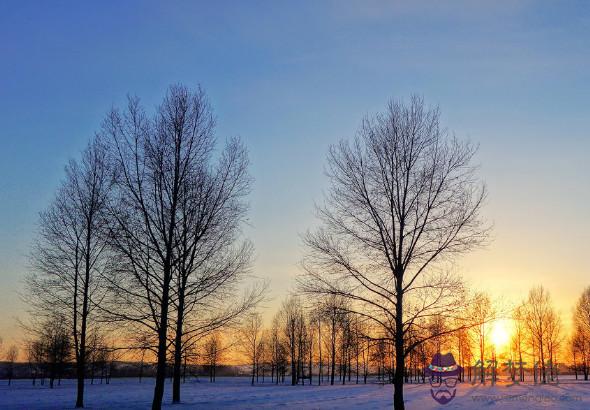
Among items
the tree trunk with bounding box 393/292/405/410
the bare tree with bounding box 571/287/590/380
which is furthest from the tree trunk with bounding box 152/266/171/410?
the bare tree with bounding box 571/287/590/380

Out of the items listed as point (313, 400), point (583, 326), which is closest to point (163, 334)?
point (313, 400)

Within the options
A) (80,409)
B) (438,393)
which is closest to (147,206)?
(80,409)

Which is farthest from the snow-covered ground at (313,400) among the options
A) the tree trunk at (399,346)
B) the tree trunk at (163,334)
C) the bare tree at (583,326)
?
the bare tree at (583,326)

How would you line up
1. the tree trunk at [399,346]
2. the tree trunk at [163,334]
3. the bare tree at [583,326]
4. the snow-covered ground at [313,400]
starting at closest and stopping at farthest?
the tree trunk at [399,346], the tree trunk at [163,334], the snow-covered ground at [313,400], the bare tree at [583,326]

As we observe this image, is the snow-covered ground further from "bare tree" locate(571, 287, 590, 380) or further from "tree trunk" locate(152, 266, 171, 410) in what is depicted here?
"bare tree" locate(571, 287, 590, 380)

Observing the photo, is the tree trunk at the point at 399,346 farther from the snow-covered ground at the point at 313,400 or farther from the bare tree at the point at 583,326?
the bare tree at the point at 583,326

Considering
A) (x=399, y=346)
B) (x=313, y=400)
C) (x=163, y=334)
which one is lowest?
(x=313, y=400)

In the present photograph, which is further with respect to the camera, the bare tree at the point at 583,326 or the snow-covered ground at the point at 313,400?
the bare tree at the point at 583,326

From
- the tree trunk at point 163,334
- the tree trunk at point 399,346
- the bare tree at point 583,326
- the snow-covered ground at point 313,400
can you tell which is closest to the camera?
the tree trunk at point 399,346

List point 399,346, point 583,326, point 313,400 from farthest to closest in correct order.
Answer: point 583,326
point 313,400
point 399,346

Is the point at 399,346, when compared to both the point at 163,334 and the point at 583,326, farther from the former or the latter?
the point at 583,326

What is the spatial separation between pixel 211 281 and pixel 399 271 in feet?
20.1

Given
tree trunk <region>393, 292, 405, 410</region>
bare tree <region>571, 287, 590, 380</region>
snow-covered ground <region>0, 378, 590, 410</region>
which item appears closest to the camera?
A: tree trunk <region>393, 292, 405, 410</region>

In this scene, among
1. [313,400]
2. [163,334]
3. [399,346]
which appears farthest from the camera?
[313,400]
